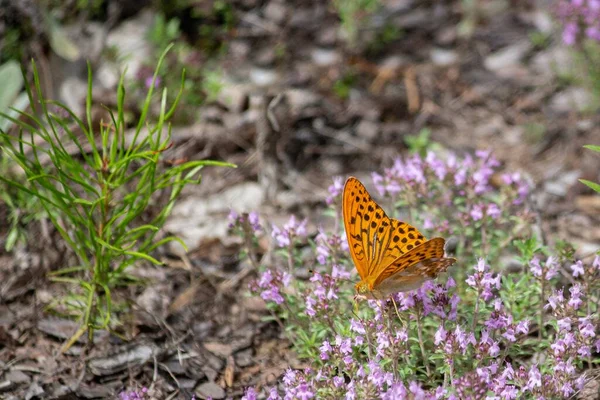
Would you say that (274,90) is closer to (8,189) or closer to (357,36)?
(357,36)

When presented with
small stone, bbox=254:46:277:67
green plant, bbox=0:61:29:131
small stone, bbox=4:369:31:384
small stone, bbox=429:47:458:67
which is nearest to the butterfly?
small stone, bbox=4:369:31:384

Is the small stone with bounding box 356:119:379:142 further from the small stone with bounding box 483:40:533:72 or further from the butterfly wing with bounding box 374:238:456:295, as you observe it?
the butterfly wing with bounding box 374:238:456:295

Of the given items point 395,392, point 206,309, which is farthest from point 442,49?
point 395,392

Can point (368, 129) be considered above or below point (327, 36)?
below

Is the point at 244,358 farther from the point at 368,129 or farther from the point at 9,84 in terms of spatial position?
the point at 368,129

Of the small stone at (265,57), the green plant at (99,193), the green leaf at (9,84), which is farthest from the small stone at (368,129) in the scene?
the green leaf at (9,84)

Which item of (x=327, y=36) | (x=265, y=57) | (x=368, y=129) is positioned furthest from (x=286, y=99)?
(x=327, y=36)
